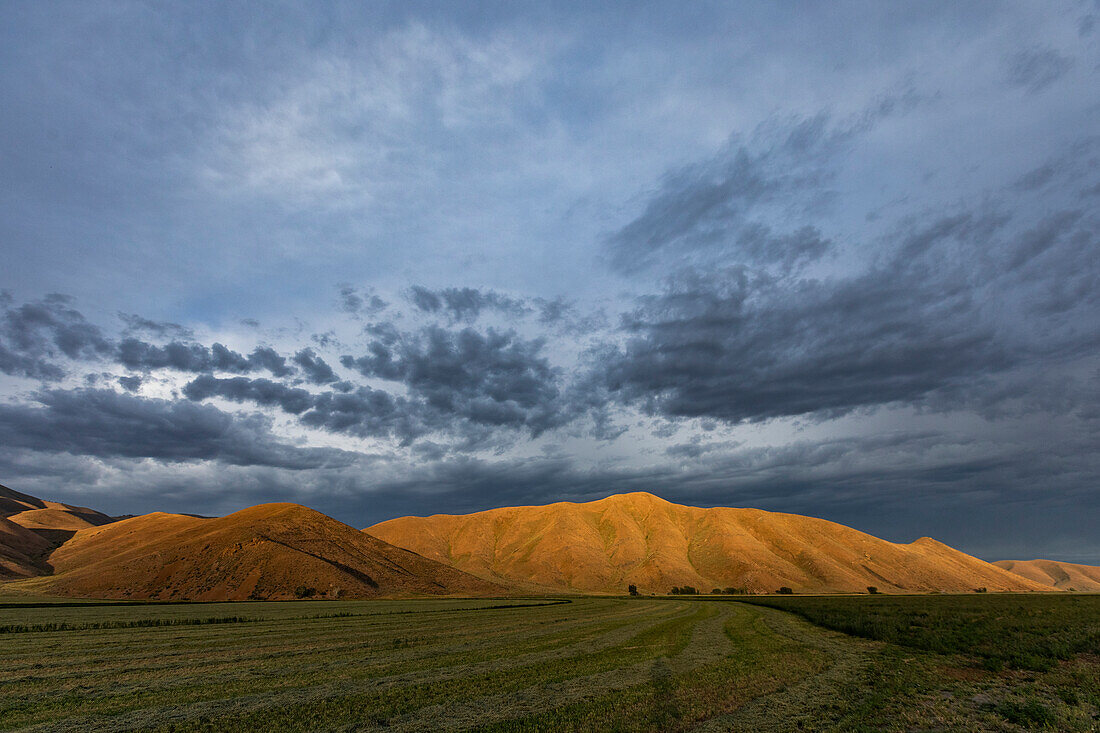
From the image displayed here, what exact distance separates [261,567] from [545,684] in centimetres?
11779

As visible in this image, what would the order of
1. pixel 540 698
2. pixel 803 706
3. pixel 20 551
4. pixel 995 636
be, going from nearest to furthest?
pixel 803 706, pixel 540 698, pixel 995 636, pixel 20 551

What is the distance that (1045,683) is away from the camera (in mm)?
19797

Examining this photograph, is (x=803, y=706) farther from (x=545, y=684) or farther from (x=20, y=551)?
(x=20, y=551)

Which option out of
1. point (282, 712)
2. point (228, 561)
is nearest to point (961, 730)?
point (282, 712)

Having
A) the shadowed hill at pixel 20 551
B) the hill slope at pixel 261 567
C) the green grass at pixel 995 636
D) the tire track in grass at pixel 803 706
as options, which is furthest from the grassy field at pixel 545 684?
the shadowed hill at pixel 20 551

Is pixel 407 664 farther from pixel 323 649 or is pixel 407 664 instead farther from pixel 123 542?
pixel 123 542

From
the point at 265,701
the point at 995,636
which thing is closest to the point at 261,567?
the point at 265,701

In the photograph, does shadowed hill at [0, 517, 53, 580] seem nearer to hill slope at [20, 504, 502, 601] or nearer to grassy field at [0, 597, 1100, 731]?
hill slope at [20, 504, 502, 601]

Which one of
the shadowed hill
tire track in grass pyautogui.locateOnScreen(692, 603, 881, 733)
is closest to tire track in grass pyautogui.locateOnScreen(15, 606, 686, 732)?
tire track in grass pyautogui.locateOnScreen(692, 603, 881, 733)

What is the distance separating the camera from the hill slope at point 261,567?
109 metres

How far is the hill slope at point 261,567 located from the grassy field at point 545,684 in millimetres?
82983

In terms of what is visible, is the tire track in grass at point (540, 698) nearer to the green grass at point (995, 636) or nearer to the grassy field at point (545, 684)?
the grassy field at point (545, 684)

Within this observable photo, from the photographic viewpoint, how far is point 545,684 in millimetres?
19594

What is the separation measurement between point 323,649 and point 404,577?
368 ft
